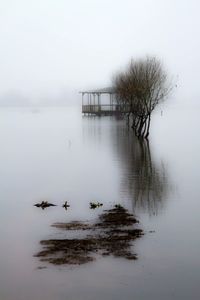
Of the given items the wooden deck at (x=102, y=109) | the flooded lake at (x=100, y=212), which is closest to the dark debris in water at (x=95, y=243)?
the flooded lake at (x=100, y=212)

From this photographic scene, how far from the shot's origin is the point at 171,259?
14469 millimetres

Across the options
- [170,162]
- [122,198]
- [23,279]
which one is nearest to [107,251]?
[23,279]

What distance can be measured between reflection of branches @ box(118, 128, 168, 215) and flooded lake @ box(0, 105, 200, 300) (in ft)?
0.13

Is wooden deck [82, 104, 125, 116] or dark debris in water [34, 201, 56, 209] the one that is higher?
dark debris in water [34, 201, 56, 209]

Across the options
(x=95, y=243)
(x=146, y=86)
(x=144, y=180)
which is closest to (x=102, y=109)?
(x=146, y=86)

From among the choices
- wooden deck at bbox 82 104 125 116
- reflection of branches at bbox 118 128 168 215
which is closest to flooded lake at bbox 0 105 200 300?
reflection of branches at bbox 118 128 168 215

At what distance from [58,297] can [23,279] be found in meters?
1.48

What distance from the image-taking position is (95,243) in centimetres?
1577

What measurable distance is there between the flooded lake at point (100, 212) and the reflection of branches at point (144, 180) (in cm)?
4

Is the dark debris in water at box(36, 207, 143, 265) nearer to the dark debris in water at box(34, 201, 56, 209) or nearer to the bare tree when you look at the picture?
the dark debris in water at box(34, 201, 56, 209)

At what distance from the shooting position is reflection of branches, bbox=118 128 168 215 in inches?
864

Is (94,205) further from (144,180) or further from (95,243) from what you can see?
(144,180)

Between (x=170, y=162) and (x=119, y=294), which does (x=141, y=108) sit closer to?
(x=170, y=162)

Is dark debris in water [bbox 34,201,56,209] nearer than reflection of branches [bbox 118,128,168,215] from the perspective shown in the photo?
Yes
